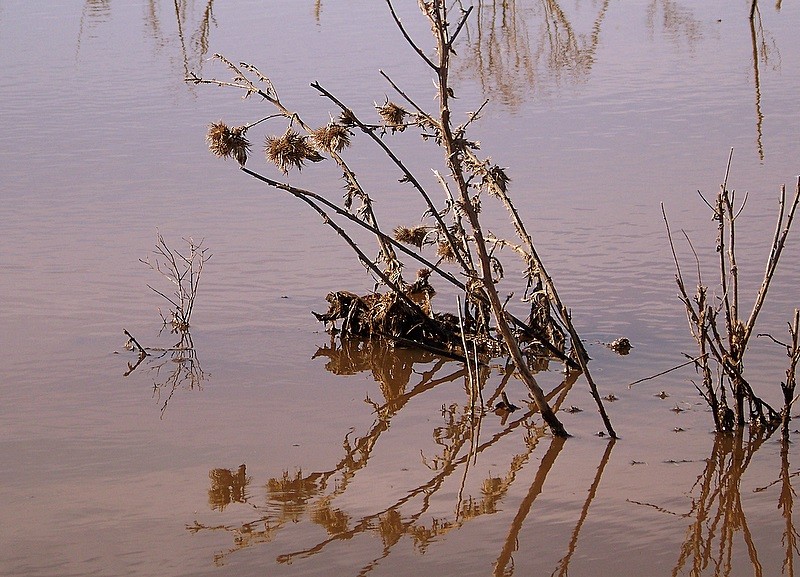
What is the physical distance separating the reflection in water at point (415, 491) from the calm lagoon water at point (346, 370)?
0.04 ft

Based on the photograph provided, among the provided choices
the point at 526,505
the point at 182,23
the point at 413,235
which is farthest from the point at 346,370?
the point at 182,23

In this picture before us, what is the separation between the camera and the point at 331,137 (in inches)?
198

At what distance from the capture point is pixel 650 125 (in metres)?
10.7

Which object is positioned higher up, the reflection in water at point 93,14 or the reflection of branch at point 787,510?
the reflection in water at point 93,14

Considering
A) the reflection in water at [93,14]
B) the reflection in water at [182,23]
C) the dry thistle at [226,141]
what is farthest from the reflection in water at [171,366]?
the reflection in water at [93,14]

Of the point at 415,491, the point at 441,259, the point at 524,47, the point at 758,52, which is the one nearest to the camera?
the point at 415,491

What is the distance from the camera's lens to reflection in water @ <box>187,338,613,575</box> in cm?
403

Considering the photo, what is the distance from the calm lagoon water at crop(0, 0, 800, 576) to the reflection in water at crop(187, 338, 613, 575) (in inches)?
0.5

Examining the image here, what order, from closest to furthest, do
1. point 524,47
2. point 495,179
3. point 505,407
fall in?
point 495,179 → point 505,407 → point 524,47

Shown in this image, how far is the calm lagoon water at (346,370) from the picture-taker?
402 cm

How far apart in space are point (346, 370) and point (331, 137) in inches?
52.0

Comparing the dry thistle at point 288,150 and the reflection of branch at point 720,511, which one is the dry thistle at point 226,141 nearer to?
the dry thistle at point 288,150

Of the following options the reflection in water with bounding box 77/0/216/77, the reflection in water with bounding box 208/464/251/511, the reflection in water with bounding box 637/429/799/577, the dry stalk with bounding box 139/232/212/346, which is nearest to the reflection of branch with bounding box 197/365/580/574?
the reflection in water with bounding box 208/464/251/511

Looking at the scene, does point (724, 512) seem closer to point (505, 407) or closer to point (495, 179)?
point (505, 407)
